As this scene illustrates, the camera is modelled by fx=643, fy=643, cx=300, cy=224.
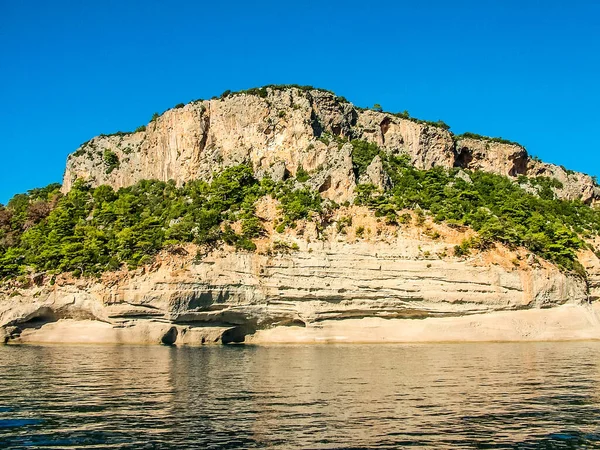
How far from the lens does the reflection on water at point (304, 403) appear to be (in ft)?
54.1

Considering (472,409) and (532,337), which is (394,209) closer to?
(532,337)

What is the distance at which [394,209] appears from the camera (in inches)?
2522

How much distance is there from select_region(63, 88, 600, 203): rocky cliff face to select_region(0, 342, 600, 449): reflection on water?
36666 millimetres

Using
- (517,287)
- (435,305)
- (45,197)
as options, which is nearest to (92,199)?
(45,197)

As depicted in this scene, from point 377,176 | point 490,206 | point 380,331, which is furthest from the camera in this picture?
point 490,206

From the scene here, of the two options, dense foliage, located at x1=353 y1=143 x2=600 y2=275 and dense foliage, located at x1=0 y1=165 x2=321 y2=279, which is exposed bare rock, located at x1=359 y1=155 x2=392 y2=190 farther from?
dense foliage, located at x1=0 y1=165 x2=321 y2=279

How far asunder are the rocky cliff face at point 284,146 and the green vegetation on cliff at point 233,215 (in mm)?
2393

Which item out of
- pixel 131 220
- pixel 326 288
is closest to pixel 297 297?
pixel 326 288

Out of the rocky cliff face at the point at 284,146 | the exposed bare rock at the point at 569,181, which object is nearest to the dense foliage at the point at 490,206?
the exposed bare rock at the point at 569,181

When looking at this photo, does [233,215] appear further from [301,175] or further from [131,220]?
[131,220]

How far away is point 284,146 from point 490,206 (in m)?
24.2

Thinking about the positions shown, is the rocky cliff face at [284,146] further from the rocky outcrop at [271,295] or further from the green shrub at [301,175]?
the rocky outcrop at [271,295]

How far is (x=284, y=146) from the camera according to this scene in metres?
74.9

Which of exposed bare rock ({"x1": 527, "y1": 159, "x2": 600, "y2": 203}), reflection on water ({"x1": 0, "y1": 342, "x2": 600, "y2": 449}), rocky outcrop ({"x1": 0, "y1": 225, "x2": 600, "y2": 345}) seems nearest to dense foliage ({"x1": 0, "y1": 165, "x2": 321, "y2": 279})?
rocky outcrop ({"x1": 0, "y1": 225, "x2": 600, "y2": 345})
